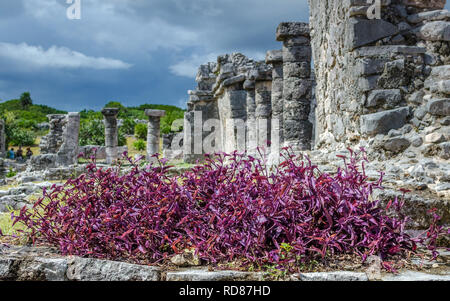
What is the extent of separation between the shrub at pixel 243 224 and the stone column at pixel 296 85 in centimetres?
678

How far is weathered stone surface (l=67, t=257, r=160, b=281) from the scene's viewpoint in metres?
2.22

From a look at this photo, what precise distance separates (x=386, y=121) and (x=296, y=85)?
5.50 m

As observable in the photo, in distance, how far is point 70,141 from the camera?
802 inches

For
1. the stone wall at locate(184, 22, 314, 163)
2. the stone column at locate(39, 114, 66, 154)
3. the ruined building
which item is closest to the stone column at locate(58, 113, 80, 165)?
the stone column at locate(39, 114, 66, 154)

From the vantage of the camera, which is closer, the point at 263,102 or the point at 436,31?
the point at 436,31

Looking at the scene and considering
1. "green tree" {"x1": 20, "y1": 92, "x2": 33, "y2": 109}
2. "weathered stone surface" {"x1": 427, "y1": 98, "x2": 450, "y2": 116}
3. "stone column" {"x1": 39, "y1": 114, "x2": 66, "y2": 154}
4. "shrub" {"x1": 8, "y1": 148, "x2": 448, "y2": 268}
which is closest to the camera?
"shrub" {"x1": 8, "y1": 148, "x2": 448, "y2": 268}

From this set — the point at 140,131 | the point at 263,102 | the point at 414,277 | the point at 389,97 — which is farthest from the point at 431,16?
the point at 140,131

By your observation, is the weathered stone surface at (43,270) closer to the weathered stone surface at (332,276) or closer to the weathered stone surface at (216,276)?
the weathered stone surface at (216,276)

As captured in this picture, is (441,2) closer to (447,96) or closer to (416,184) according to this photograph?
(447,96)

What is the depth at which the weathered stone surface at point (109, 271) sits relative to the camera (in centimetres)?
222

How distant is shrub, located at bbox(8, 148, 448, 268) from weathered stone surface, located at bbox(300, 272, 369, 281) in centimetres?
13

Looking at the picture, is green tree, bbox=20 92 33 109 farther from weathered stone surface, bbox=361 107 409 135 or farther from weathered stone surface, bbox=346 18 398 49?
weathered stone surface, bbox=361 107 409 135

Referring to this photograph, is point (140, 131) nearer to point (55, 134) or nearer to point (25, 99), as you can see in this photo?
point (55, 134)
